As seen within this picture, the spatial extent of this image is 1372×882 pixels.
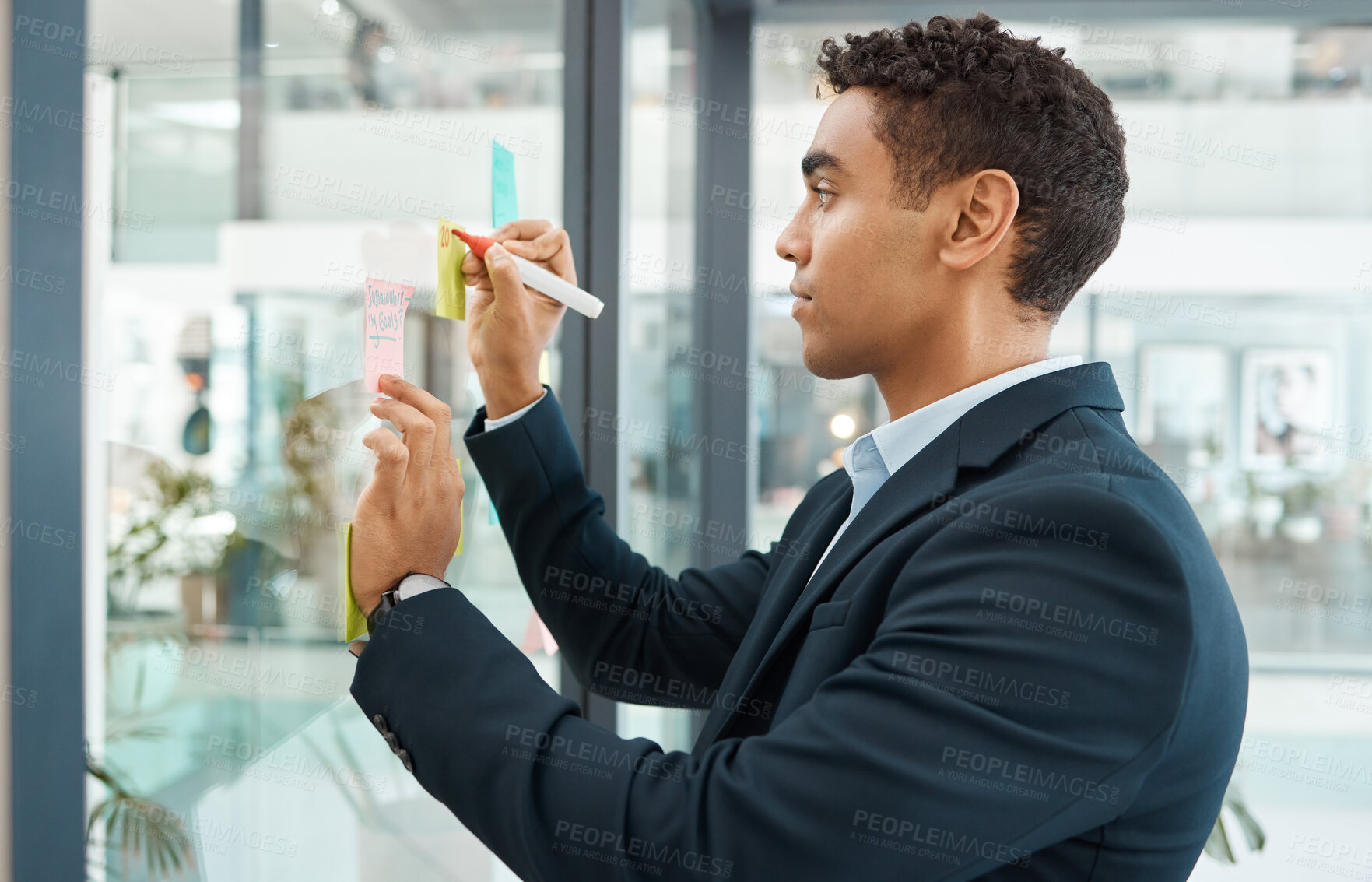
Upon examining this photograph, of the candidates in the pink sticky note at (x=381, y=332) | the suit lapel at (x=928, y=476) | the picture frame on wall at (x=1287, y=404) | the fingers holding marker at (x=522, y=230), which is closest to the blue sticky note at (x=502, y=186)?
the fingers holding marker at (x=522, y=230)

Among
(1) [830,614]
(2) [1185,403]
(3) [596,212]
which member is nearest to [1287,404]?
(2) [1185,403]

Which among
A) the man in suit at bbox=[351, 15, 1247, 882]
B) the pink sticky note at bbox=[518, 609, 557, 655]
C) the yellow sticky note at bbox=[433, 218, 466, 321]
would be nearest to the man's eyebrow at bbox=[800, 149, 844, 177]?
the man in suit at bbox=[351, 15, 1247, 882]

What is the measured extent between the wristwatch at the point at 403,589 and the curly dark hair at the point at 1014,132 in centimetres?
54

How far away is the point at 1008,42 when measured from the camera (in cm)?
93

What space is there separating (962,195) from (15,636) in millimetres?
791

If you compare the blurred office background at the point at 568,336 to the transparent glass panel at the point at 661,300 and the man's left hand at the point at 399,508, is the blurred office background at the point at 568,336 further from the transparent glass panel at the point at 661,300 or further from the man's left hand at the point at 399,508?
the man's left hand at the point at 399,508

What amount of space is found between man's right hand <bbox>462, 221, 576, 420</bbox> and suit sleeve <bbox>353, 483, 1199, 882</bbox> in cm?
45

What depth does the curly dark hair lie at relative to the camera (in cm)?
89

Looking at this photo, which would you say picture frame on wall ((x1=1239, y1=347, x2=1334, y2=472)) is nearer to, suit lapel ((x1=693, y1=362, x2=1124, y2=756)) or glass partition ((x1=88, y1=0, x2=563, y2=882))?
suit lapel ((x1=693, y1=362, x2=1124, y2=756))

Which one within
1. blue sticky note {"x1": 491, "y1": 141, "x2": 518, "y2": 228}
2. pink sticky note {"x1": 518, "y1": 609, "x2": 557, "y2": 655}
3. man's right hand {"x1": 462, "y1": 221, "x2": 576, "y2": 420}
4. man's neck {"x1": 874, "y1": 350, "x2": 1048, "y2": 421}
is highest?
blue sticky note {"x1": 491, "y1": 141, "x2": 518, "y2": 228}

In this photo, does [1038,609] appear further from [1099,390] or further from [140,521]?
[140,521]

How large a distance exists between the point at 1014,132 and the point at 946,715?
557 millimetres

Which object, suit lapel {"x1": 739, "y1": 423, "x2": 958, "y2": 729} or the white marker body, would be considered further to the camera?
the white marker body

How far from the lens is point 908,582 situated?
700 mm
